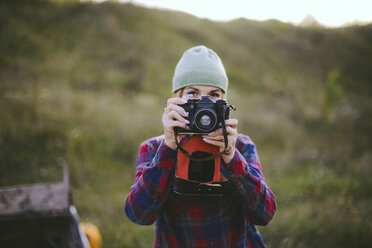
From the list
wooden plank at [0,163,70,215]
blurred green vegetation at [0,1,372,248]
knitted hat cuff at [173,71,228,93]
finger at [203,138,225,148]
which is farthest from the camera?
blurred green vegetation at [0,1,372,248]

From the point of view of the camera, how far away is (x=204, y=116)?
3.93 ft

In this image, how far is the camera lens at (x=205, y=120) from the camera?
3.92 feet

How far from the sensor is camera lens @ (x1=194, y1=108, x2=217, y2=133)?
1193 millimetres

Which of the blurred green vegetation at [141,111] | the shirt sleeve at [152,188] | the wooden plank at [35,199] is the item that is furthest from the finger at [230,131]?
the wooden plank at [35,199]

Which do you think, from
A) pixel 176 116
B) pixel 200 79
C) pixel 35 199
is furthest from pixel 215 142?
Answer: pixel 35 199

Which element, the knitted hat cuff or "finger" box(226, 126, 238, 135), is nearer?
"finger" box(226, 126, 238, 135)

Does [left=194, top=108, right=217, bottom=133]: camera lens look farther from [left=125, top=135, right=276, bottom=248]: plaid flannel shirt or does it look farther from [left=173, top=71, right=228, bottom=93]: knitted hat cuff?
[left=173, top=71, right=228, bottom=93]: knitted hat cuff

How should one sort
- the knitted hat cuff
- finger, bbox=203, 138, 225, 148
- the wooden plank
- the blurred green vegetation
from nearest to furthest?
finger, bbox=203, 138, 225, 148, the knitted hat cuff, the wooden plank, the blurred green vegetation

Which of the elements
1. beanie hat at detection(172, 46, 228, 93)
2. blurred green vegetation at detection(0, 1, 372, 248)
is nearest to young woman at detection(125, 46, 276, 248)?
beanie hat at detection(172, 46, 228, 93)

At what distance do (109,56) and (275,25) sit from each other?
75.2ft

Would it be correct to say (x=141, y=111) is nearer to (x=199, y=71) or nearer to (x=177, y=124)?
(x=199, y=71)

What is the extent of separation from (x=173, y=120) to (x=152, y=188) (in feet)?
1.27

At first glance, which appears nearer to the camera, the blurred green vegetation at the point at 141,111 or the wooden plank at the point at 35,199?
the wooden plank at the point at 35,199

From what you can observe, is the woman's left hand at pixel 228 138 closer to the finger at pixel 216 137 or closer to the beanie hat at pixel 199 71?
the finger at pixel 216 137
